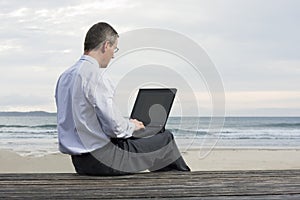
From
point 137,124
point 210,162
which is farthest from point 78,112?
point 210,162

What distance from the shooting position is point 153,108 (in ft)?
12.8

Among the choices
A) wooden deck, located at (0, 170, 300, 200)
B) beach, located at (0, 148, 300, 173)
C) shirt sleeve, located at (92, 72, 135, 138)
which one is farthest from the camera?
beach, located at (0, 148, 300, 173)

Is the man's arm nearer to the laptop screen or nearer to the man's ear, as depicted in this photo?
the man's ear

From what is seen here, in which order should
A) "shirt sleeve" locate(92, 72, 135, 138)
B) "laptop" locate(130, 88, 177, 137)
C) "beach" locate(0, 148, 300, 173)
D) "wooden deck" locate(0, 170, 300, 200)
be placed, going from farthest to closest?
"beach" locate(0, 148, 300, 173) → "laptop" locate(130, 88, 177, 137) → "shirt sleeve" locate(92, 72, 135, 138) → "wooden deck" locate(0, 170, 300, 200)

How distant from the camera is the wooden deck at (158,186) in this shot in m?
3.12

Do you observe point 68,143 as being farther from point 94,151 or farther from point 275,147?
point 275,147

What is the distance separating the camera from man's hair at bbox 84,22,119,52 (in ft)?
11.5

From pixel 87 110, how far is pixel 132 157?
479 millimetres

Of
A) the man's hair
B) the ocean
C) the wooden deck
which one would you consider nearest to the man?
the man's hair

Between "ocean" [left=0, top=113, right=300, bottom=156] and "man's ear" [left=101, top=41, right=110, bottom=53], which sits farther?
"ocean" [left=0, top=113, right=300, bottom=156]

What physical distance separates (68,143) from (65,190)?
0.47 meters

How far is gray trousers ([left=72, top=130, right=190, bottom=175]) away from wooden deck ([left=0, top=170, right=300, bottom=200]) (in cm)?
7

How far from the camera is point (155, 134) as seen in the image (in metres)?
3.89

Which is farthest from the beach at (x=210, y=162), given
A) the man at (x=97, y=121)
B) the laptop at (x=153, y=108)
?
the man at (x=97, y=121)
